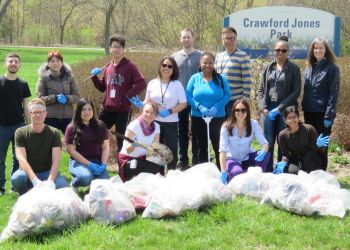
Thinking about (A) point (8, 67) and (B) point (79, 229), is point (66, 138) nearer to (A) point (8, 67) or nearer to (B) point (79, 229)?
(A) point (8, 67)

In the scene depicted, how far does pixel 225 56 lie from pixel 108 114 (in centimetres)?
170

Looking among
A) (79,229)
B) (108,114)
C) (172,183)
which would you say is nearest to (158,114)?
(108,114)

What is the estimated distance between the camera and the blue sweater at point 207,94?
259 inches

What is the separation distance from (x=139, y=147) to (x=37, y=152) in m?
1.21

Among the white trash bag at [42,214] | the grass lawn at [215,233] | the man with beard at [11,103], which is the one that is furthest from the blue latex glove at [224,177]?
the man with beard at [11,103]

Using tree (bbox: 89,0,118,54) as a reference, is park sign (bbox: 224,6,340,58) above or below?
below

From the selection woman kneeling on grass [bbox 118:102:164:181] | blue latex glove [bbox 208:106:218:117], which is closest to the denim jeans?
blue latex glove [bbox 208:106:218:117]

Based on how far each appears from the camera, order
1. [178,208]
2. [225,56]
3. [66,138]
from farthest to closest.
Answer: [225,56]
[66,138]
[178,208]

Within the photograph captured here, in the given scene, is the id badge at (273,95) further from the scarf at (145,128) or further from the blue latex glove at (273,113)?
the scarf at (145,128)

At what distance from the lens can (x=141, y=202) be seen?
5305 mm

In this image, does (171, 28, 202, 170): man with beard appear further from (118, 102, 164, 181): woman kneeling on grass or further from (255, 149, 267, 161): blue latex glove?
(255, 149, 267, 161): blue latex glove

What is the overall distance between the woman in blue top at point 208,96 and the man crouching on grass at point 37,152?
5.89ft

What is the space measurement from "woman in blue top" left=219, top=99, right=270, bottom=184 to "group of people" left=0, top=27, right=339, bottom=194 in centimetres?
1

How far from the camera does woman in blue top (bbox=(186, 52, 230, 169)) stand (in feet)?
21.5
